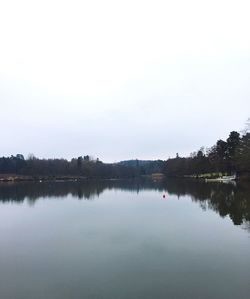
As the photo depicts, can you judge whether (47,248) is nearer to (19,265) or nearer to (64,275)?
(19,265)

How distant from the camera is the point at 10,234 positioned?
→ 60.2ft

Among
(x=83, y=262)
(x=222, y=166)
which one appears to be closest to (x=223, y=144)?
(x=222, y=166)

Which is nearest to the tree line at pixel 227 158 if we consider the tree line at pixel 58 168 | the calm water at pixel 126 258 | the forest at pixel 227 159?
the forest at pixel 227 159

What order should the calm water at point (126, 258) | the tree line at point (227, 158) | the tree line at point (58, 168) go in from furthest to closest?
1. the tree line at point (58, 168)
2. the tree line at point (227, 158)
3. the calm water at point (126, 258)

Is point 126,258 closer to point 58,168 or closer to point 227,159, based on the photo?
point 227,159

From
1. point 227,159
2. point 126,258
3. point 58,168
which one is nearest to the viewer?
point 126,258

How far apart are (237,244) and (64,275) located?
7100mm

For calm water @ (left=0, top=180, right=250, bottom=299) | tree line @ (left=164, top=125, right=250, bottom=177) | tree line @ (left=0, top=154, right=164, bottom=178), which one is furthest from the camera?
tree line @ (left=0, top=154, right=164, bottom=178)

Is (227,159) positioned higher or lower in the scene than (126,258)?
higher

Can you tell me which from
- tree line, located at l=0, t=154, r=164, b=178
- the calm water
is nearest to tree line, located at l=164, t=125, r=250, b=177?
the calm water

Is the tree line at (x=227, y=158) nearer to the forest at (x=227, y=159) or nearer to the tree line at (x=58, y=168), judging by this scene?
the forest at (x=227, y=159)

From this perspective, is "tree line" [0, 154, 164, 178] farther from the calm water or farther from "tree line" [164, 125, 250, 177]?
the calm water

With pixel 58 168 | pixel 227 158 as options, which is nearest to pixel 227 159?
pixel 227 158

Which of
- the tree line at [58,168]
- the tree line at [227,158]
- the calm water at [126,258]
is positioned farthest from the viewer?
the tree line at [58,168]
